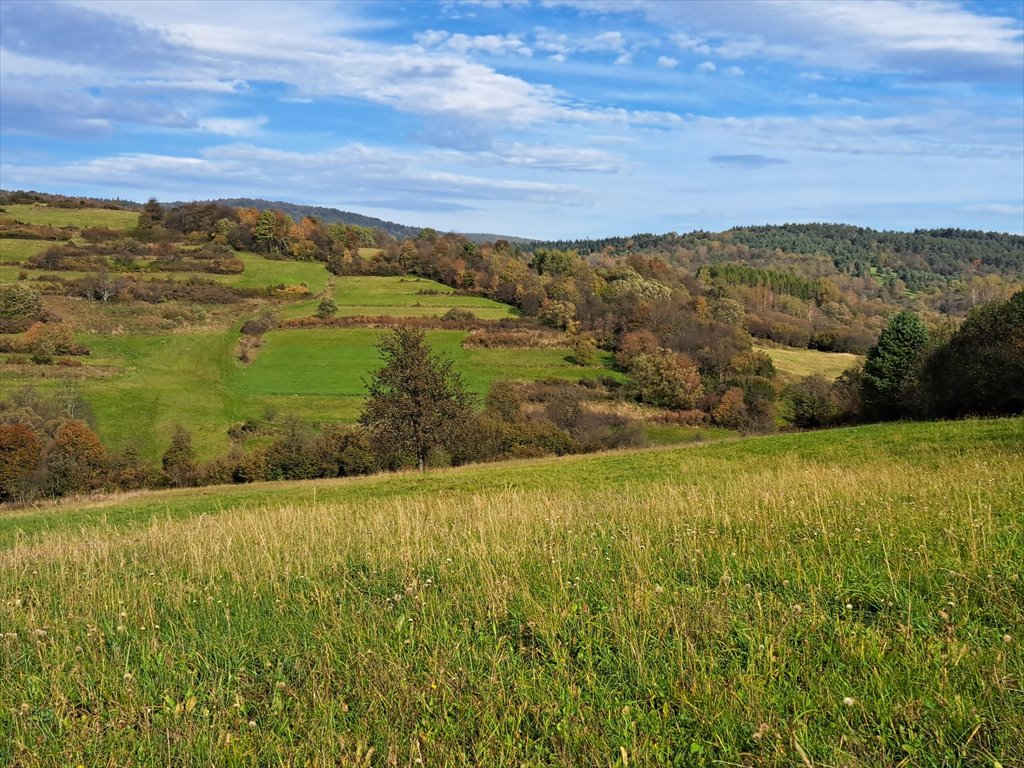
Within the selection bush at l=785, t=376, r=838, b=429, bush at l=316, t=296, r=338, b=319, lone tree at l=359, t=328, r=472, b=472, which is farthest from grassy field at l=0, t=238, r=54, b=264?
bush at l=785, t=376, r=838, b=429

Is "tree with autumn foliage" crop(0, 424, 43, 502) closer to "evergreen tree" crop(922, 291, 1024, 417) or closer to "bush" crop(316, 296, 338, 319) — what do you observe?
"bush" crop(316, 296, 338, 319)

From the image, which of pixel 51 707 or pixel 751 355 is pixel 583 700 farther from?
pixel 751 355

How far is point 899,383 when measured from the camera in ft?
148

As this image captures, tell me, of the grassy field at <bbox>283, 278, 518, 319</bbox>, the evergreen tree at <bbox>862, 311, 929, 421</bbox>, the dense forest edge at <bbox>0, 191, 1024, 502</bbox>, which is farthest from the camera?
the grassy field at <bbox>283, 278, 518, 319</bbox>

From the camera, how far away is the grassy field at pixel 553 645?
3.50m

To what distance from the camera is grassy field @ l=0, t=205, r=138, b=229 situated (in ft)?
393

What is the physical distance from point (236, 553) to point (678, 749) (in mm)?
5592

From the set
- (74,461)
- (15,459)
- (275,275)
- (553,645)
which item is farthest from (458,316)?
(553,645)

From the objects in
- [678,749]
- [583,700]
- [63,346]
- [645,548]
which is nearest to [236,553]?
[645,548]

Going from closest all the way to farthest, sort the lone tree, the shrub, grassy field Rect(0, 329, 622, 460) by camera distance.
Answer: the lone tree, grassy field Rect(0, 329, 622, 460), the shrub

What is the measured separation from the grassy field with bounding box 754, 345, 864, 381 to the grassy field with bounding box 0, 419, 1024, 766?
8507 cm

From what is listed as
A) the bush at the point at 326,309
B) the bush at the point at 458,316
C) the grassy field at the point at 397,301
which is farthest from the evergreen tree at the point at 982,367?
the bush at the point at 326,309

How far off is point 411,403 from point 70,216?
118 m

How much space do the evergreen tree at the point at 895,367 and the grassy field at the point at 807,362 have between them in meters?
39.1
